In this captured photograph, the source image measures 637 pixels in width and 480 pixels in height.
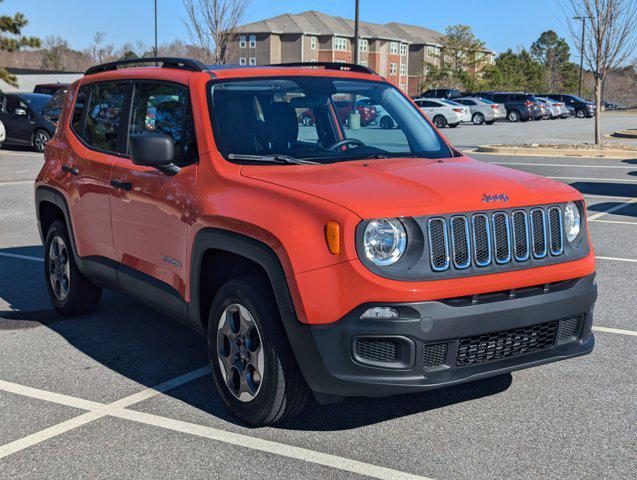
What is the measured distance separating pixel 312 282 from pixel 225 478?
0.97m

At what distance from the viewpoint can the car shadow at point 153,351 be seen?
4531mm

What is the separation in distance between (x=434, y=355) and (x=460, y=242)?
0.55 meters

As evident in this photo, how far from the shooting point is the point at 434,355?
12.5 ft

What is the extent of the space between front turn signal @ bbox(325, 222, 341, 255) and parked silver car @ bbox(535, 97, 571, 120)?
5011 cm

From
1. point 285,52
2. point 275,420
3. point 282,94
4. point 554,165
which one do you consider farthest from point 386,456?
point 285,52

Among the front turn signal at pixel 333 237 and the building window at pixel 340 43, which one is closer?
the front turn signal at pixel 333 237

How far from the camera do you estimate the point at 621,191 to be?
601 inches

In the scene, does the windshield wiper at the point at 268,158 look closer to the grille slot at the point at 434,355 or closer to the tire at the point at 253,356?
the tire at the point at 253,356

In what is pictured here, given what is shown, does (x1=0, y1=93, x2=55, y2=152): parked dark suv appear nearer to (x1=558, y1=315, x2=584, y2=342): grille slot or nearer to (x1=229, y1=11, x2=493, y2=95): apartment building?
(x1=558, y1=315, x2=584, y2=342): grille slot

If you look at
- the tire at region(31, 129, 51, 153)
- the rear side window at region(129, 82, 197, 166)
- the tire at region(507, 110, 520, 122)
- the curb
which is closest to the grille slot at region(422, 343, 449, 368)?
the rear side window at region(129, 82, 197, 166)

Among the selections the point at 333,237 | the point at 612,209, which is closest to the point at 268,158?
the point at 333,237

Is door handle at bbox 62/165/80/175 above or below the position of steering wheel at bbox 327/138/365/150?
below

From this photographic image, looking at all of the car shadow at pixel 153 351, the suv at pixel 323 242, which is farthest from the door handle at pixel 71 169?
the car shadow at pixel 153 351

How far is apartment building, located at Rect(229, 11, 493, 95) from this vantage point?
10438 centimetres
